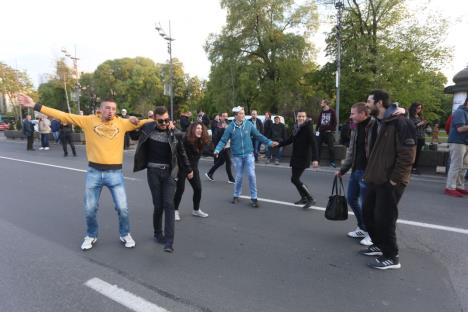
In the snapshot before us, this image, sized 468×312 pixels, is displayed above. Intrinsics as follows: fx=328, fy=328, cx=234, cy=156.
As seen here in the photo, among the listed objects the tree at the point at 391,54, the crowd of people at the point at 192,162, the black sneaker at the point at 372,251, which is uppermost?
the tree at the point at 391,54

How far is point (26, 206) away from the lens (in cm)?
610

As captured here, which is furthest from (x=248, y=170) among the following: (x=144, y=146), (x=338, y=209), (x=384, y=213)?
(x=384, y=213)

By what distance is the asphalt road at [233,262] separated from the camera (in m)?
2.92

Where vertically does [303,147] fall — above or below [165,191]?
above

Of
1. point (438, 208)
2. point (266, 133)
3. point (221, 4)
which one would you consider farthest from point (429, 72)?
point (438, 208)

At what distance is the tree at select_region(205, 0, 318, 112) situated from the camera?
94.8 ft

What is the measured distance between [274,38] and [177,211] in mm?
26953

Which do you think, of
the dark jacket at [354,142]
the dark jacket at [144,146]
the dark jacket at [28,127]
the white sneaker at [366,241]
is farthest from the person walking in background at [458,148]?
the dark jacket at [28,127]

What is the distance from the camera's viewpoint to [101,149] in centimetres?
397

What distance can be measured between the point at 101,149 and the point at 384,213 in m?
3.30

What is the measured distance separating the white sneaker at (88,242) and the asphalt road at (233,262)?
0.07 m

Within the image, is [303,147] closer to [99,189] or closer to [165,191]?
[165,191]

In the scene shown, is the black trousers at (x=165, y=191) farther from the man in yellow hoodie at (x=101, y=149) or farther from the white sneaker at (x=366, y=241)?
the white sneaker at (x=366, y=241)

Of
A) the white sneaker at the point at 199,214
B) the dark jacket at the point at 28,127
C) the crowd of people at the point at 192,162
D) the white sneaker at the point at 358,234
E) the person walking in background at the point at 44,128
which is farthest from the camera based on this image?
the dark jacket at the point at 28,127
